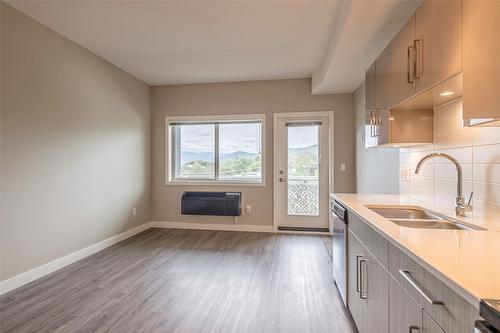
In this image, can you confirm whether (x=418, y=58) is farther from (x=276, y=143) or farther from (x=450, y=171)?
(x=276, y=143)

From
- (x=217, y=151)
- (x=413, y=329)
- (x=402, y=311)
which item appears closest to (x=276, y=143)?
(x=217, y=151)

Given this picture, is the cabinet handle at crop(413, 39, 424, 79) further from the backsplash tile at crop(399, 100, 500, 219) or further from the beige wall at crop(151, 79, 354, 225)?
the beige wall at crop(151, 79, 354, 225)

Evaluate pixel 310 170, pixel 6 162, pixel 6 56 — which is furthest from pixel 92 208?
pixel 310 170

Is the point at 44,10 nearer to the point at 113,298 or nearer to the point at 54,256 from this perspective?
the point at 54,256

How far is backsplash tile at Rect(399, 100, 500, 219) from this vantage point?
55.5 inches

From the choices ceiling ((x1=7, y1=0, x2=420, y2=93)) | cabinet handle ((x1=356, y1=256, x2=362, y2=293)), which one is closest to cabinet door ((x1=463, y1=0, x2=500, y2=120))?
ceiling ((x1=7, y1=0, x2=420, y2=93))

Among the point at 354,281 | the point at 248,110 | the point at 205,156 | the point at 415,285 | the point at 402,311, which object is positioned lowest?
the point at 354,281

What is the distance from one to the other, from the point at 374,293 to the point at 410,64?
1410 millimetres

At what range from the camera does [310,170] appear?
14.6 ft

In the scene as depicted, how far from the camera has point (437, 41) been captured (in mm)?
1344

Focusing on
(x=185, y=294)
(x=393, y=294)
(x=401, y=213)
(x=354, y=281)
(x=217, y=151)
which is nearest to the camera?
(x=393, y=294)

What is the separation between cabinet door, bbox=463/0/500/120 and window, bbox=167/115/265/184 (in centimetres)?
347

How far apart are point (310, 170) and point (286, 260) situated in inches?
70.0

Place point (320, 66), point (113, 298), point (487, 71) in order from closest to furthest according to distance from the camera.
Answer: point (487, 71), point (113, 298), point (320, 66)
